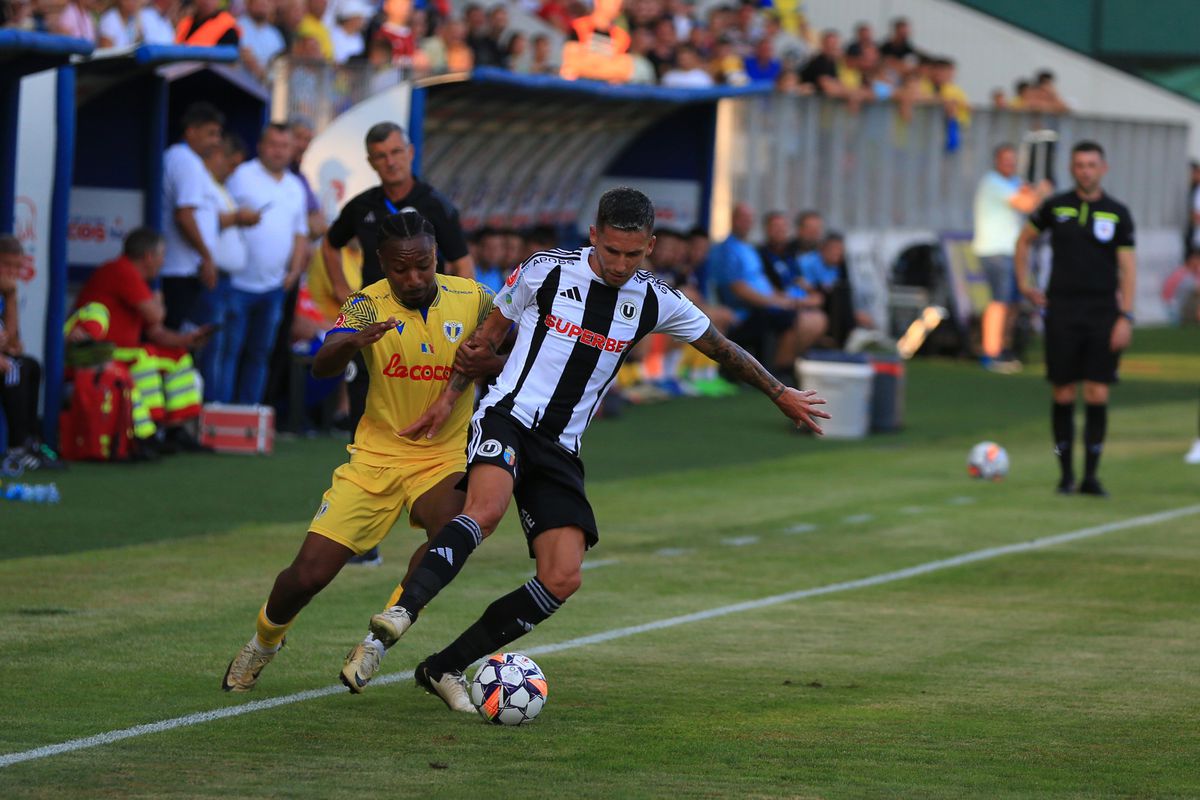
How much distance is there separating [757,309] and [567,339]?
14353 millimetres

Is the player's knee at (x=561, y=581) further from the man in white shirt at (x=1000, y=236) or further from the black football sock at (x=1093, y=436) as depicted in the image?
the man in white shirt at (x=1000, y=236)

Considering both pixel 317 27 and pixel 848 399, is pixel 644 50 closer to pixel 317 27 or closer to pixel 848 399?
pixel 317 27

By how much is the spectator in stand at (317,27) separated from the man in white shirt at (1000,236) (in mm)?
9016

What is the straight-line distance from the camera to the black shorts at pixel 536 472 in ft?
22.9

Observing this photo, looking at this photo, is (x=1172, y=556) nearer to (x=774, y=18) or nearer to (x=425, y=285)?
(x=425, y=285)

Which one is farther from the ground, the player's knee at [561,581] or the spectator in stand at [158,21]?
the spectator in stand at [158,21]

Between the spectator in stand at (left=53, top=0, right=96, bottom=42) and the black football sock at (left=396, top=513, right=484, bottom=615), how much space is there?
10.3 m

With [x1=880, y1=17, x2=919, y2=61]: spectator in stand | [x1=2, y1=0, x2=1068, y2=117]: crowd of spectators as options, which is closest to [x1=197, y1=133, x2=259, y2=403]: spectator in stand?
[x1=2, y1=0, x2=1068, y2=117]: crowd of spectators

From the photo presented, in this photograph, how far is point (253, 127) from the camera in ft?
56.4

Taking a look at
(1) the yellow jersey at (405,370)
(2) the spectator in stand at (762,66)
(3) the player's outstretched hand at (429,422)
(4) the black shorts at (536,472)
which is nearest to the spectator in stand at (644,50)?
(2) the spectator in stand at (762,66)

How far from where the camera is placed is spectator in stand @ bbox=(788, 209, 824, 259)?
22469 mm

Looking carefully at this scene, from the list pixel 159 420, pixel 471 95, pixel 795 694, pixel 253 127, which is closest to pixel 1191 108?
pixel 471 95

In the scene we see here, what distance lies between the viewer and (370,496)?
737cm

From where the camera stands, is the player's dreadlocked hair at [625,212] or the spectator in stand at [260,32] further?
the spectator in stand at [260,32]
